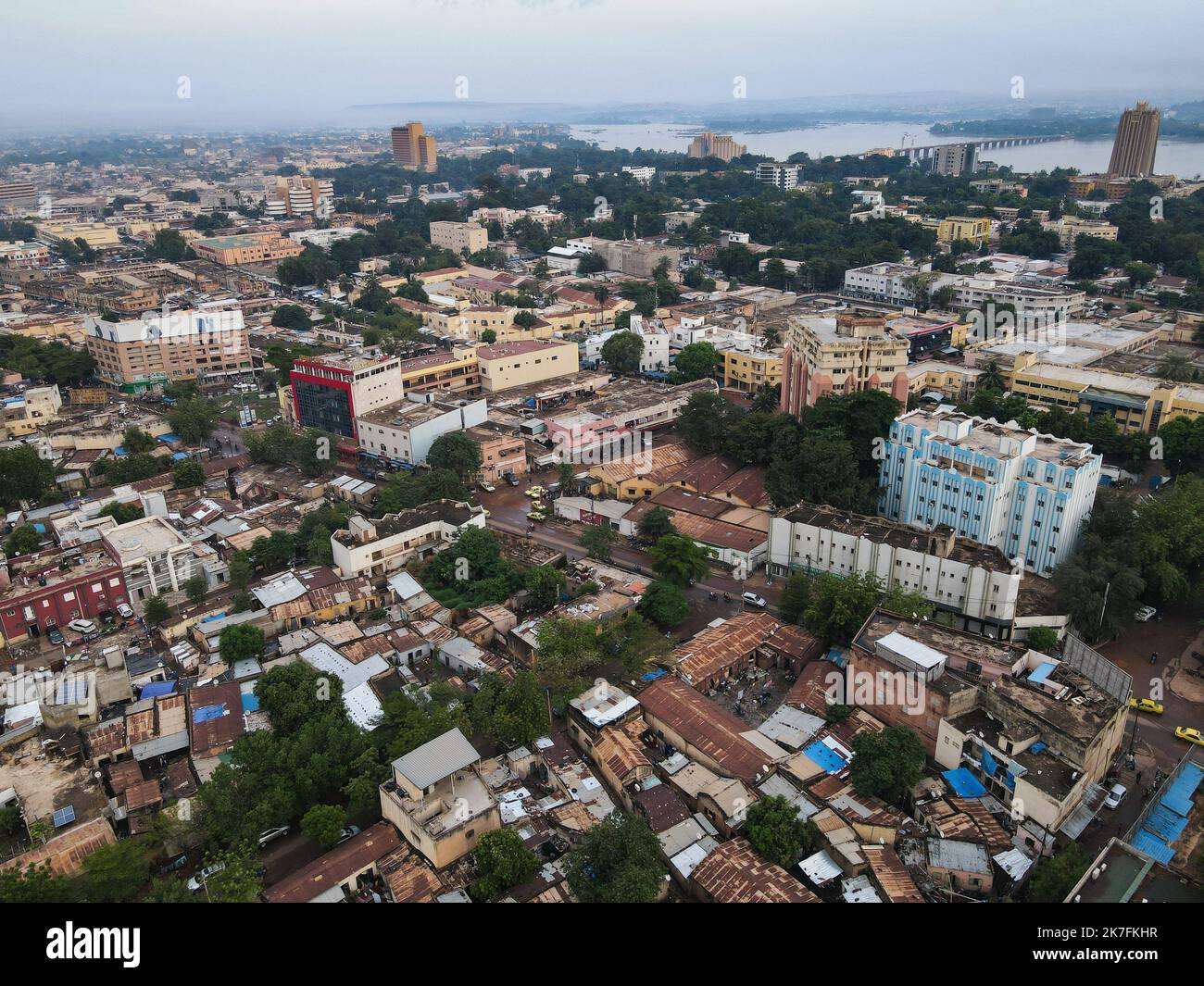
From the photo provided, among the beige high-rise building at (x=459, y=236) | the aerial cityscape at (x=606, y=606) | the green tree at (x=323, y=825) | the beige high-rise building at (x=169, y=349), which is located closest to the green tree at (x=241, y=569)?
the aerial cityscape at (x=606, y=606)

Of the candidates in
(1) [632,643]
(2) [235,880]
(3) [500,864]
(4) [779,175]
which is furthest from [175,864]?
(4) [779,175]

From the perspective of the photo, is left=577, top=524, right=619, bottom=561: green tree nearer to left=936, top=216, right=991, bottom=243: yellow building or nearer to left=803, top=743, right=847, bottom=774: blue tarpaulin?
left=803, top=743, right=847, bottom=774: blue tarpaulin

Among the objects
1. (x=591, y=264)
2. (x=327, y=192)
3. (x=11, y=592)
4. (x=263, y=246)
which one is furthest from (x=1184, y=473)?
(x=327, y=192)

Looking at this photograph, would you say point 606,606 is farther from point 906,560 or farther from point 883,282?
point 883,282

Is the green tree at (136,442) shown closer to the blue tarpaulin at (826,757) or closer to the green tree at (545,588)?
the green tree at (545,588)

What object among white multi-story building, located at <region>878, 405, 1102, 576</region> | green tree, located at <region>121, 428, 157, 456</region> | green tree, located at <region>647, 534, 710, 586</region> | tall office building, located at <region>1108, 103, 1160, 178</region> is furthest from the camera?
tall office building, located at <region>1108, 103, 1160, 178</region>

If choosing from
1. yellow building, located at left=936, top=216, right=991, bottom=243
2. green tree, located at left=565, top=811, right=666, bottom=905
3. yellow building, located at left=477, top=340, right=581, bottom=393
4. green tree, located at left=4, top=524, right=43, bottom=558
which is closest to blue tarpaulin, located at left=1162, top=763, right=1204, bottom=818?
green tree, located at left=565, top=811, right=666, bottom=905

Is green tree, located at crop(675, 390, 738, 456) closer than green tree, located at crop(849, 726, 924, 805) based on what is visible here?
No
